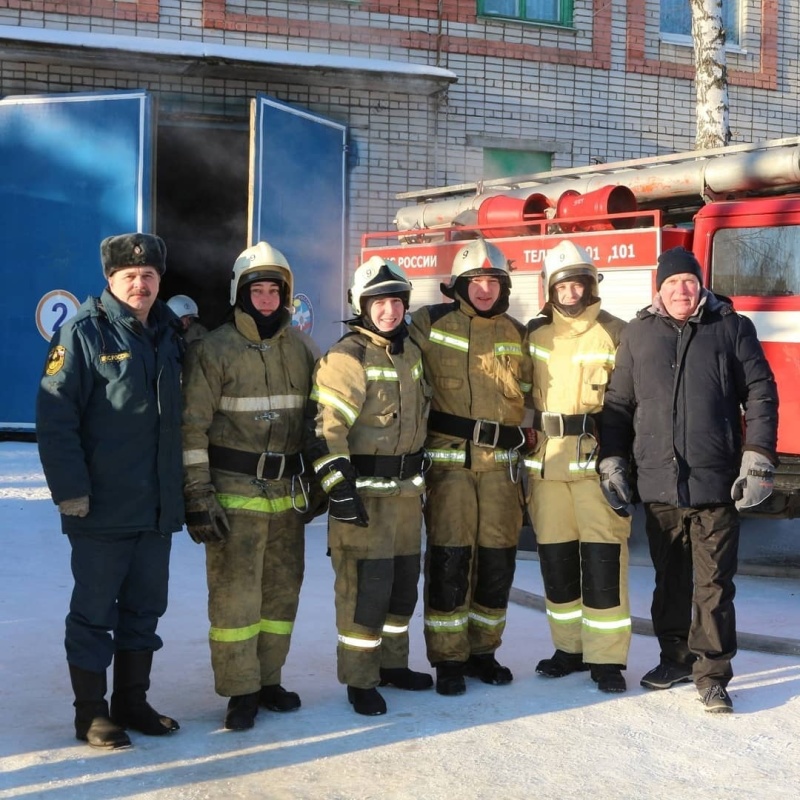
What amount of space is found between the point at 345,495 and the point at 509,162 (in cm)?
881

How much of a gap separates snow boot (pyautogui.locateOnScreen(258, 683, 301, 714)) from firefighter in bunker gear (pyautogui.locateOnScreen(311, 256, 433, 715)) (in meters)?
0.21

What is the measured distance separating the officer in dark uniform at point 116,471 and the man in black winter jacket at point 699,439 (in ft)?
5.83

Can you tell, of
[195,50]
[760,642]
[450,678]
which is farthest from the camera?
[195,50]

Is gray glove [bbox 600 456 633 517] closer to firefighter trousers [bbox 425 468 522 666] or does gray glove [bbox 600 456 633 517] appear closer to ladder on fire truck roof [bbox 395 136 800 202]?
firefighter trousers [bbox 425 468 522 666]

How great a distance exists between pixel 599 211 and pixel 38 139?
19.7 feet

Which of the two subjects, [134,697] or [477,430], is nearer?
[134,697]

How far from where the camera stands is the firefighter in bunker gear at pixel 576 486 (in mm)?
4832

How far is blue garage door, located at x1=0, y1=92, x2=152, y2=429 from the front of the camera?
10.9m

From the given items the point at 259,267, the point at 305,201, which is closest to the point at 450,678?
the point at 259,267

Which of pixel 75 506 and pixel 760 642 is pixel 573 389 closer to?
pixel 760 642

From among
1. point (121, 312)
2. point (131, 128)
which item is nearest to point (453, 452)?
point (121, 312)

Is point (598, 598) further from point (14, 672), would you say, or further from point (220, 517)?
point (14, 672)

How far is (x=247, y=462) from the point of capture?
4.38m

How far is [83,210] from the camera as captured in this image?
1093 cm
